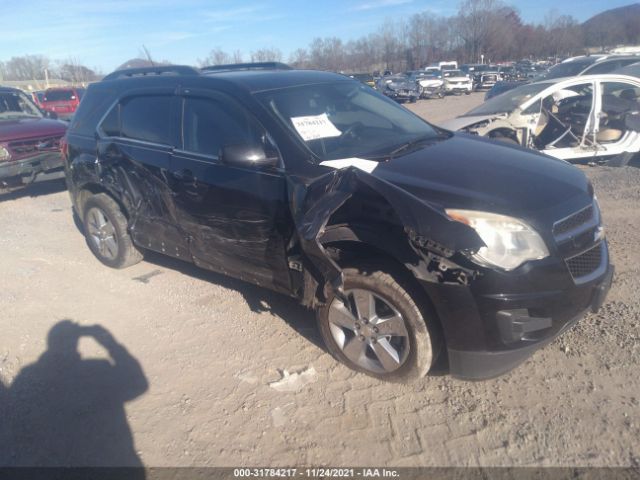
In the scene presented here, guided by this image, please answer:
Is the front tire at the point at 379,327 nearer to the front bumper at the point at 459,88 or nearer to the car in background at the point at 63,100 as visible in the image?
the car in background at the point at 63,100

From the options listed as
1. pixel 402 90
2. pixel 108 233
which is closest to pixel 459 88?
pixel 402 90

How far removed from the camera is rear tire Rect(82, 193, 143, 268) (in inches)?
193

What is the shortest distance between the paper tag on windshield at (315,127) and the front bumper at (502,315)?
4.73 feet

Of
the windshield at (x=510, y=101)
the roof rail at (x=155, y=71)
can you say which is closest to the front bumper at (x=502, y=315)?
the roof rail at (x=155, y=71)

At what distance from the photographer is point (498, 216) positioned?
8.46 feet

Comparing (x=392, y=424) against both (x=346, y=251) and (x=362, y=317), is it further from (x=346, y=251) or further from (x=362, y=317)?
(x=346, y=251)

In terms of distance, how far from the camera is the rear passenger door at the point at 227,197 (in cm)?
336

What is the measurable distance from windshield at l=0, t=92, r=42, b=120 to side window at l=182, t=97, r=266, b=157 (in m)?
6.92

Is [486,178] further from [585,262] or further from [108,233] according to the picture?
[108,233]

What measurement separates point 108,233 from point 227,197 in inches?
86.6

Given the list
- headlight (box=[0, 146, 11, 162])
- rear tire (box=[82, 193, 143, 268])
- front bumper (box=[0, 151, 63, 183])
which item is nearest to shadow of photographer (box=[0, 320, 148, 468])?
rear tire (box=[82, 193, 143, 268])

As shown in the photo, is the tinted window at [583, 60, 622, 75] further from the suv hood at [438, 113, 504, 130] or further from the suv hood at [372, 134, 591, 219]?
the suv hood at [372, 134, 591, 219]

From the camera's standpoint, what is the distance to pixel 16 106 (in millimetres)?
9289

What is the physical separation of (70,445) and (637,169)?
8624 mm
